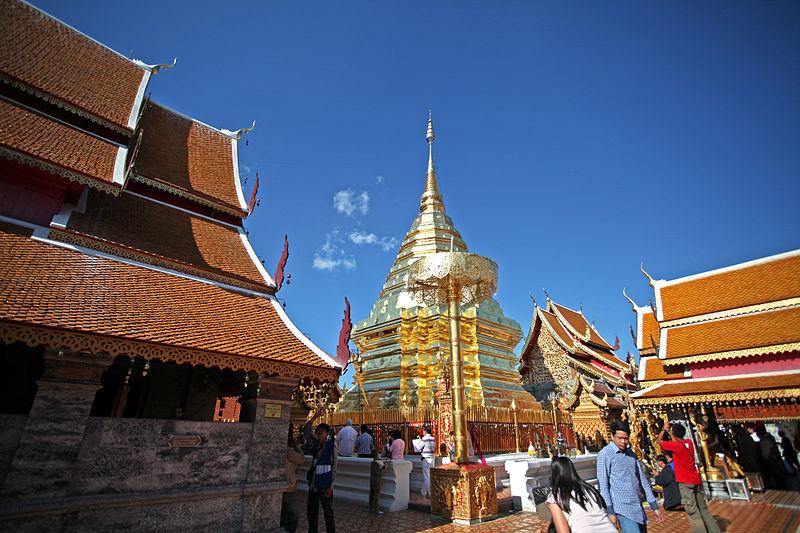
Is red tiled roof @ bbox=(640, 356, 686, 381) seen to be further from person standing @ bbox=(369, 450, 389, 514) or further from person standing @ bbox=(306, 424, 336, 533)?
person standing @ bbox=(306, 424, 336, 533)

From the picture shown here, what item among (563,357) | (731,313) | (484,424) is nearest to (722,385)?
(731,313)

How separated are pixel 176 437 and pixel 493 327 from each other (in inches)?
532

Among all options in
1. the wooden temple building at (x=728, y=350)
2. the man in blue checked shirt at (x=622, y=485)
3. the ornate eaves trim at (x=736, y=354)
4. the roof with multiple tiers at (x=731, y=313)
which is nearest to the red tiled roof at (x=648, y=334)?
the roof with multiple tiers at (x=731, y=313)

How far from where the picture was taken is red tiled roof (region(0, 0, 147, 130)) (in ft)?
25.3

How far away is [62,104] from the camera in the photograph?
7.59 metres

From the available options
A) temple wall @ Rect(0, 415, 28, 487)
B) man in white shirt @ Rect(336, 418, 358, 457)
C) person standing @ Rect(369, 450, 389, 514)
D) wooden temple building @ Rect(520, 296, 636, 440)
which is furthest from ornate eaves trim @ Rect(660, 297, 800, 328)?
temple wall @ Rect(0, 415, 28, 487)

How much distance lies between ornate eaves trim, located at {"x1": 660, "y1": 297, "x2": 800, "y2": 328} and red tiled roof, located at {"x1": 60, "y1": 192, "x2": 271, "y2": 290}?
39.1 ft

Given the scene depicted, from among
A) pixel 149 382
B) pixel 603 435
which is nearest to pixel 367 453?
pixel 149 382

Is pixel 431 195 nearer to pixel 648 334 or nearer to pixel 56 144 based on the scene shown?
pixel 648 334

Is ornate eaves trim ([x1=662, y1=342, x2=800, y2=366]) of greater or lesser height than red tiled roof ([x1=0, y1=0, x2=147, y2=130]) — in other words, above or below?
below

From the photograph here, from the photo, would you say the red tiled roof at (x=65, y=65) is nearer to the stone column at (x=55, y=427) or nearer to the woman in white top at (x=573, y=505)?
the stone column at (x=55, y=427)

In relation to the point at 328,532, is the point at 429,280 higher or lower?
higher

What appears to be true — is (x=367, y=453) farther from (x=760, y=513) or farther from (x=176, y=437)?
(x=760, y=513)

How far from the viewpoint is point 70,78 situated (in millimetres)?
8531
